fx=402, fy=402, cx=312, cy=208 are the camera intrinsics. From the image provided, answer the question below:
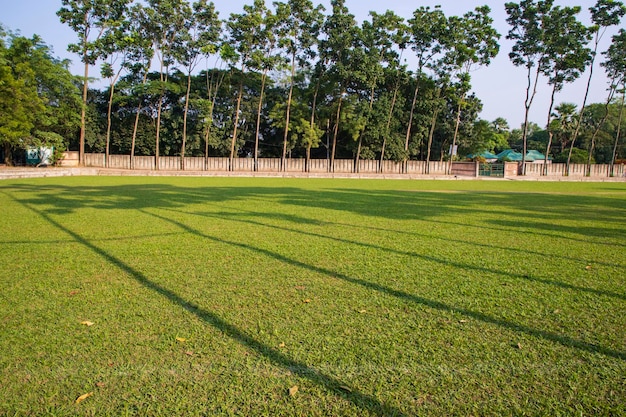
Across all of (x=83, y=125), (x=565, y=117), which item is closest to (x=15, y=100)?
(x=83, y=125)

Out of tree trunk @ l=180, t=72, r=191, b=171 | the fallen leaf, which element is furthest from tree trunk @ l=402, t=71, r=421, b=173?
the fallen leaf

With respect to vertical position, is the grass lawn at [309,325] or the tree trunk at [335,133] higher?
the tree trunk at [335,133]

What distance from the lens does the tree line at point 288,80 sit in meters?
35.0

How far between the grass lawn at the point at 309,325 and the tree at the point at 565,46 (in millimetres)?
40551

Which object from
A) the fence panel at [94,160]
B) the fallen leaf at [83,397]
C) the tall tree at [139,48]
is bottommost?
the fallen leaf at [83,397]

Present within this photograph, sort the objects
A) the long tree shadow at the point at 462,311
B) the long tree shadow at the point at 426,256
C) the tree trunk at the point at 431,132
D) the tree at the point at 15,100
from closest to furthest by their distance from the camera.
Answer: the long tree shadow at the point at 462,311 → the long tree shadow at the point at 426,256 → the tree at the point at 15,100 → the tree trunk at the point at 431,132

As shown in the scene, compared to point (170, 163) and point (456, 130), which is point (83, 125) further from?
point (456, 130)

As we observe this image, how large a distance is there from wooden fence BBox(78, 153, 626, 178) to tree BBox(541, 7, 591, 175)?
7.14m

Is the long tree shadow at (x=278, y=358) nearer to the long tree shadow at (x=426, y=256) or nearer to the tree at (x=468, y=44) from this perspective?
the long tree shadow at (x=426, y=256)

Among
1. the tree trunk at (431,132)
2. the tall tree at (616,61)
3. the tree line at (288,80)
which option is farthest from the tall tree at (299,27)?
the tall tree at (616,61)

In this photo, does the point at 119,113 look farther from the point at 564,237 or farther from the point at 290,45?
the point at 564,237

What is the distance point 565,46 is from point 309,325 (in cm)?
4627

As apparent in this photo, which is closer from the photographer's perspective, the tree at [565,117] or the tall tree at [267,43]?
the tall tree at [267,43]

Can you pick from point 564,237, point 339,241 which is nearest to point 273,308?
point 339,241
